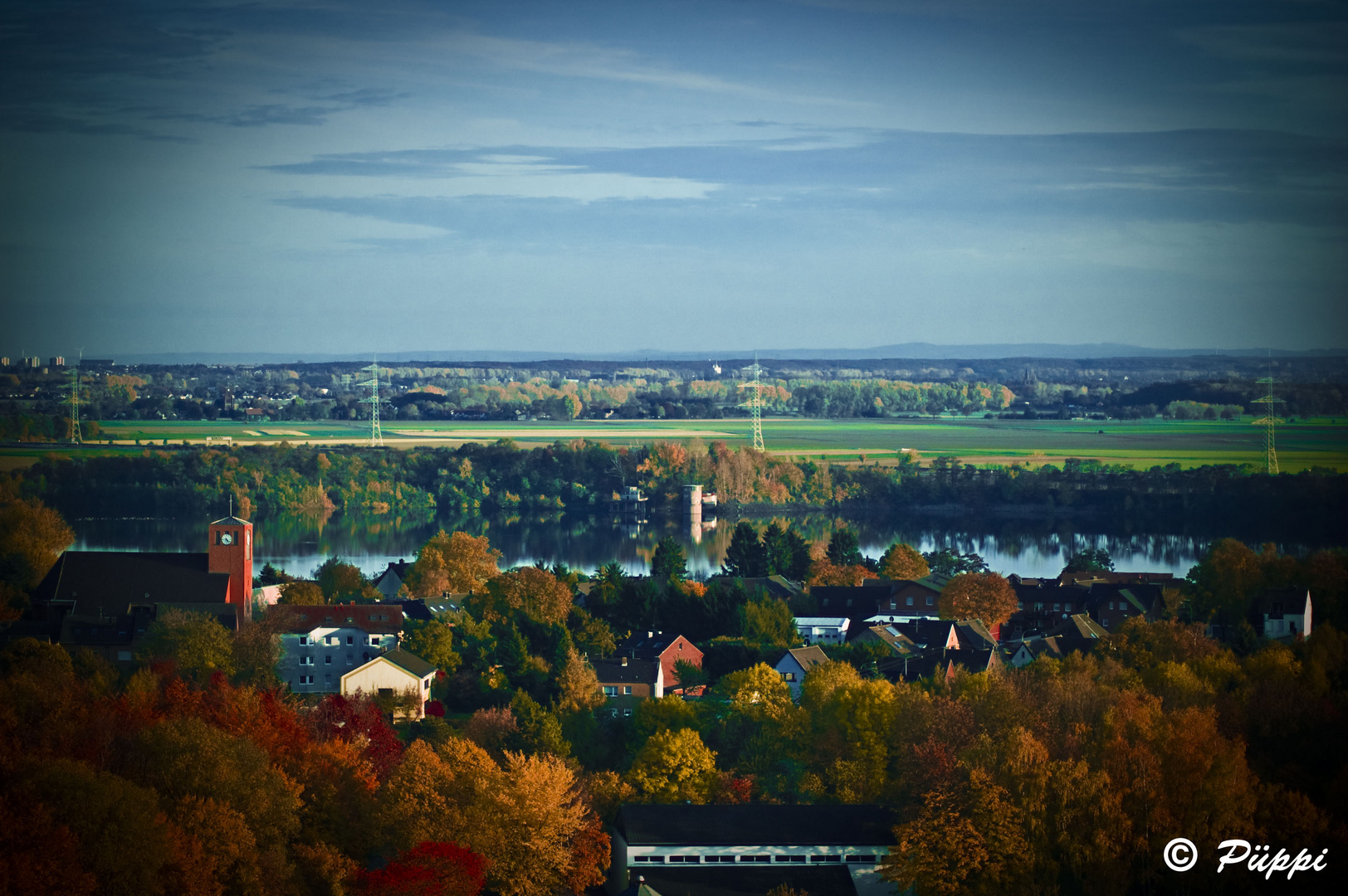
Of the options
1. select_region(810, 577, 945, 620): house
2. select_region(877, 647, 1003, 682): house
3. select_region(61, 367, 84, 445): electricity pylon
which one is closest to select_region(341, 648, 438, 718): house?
select_region(877, 647, 1003, 682): house

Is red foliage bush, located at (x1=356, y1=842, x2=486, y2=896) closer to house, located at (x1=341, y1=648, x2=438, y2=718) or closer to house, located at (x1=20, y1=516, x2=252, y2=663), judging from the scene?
house, located at (x1=341, y1=648, x2=438, y2=718)

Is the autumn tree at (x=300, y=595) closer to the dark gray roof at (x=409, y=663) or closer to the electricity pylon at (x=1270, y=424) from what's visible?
the dark gray roof at (x=409, y=663)

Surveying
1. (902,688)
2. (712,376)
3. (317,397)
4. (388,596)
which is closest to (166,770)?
(902,688)

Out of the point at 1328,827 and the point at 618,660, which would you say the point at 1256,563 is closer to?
the point at 618,660

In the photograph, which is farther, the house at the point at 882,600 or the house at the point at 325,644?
the house at the point at 882,600

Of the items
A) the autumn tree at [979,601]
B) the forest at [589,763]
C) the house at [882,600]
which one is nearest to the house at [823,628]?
the house at [882,600]

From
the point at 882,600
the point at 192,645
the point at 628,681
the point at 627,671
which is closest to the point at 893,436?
the point at 882,600
